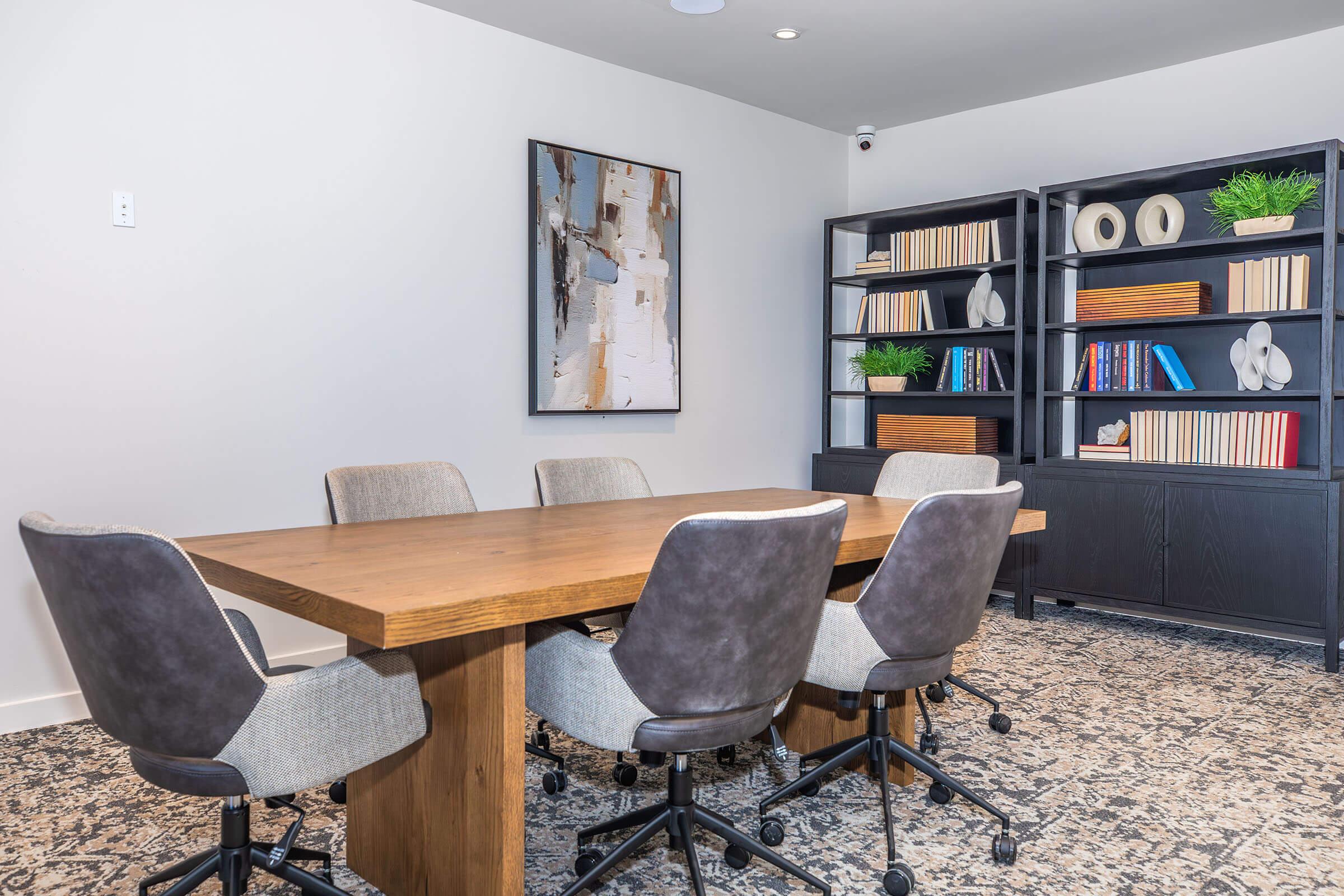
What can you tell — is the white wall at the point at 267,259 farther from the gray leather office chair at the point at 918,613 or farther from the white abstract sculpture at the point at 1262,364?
the white abstract sculpture at the point at 1262,364

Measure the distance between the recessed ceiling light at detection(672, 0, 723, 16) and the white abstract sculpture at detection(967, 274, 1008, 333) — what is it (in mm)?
2056

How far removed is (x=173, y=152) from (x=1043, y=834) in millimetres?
3410

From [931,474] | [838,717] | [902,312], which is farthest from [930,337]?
[838,717]

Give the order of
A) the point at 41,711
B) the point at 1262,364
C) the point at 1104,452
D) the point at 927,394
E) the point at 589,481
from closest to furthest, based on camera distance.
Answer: the point at 41,711 < the point at 589,481 < the point at 1262,364 < the point at 1104,452 < the point at 927,394

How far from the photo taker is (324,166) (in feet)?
11.9

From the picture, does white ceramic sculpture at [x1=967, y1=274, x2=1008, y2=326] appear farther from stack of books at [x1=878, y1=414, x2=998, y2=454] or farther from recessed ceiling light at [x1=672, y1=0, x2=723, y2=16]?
recessed ceiling light at [x1=672, y1=0, x2=723, y2=16]

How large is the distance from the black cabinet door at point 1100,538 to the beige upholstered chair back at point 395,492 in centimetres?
272

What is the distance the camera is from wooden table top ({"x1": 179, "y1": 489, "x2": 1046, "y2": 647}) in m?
1.47

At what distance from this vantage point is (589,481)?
128 inches

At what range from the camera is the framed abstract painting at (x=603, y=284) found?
4.25 metres

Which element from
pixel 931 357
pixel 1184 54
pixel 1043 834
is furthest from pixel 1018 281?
pixel 1043 834

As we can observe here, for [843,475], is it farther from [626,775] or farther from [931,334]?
[626,775]

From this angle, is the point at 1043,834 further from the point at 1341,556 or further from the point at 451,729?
the point at 1341,556

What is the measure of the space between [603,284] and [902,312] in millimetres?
1842
